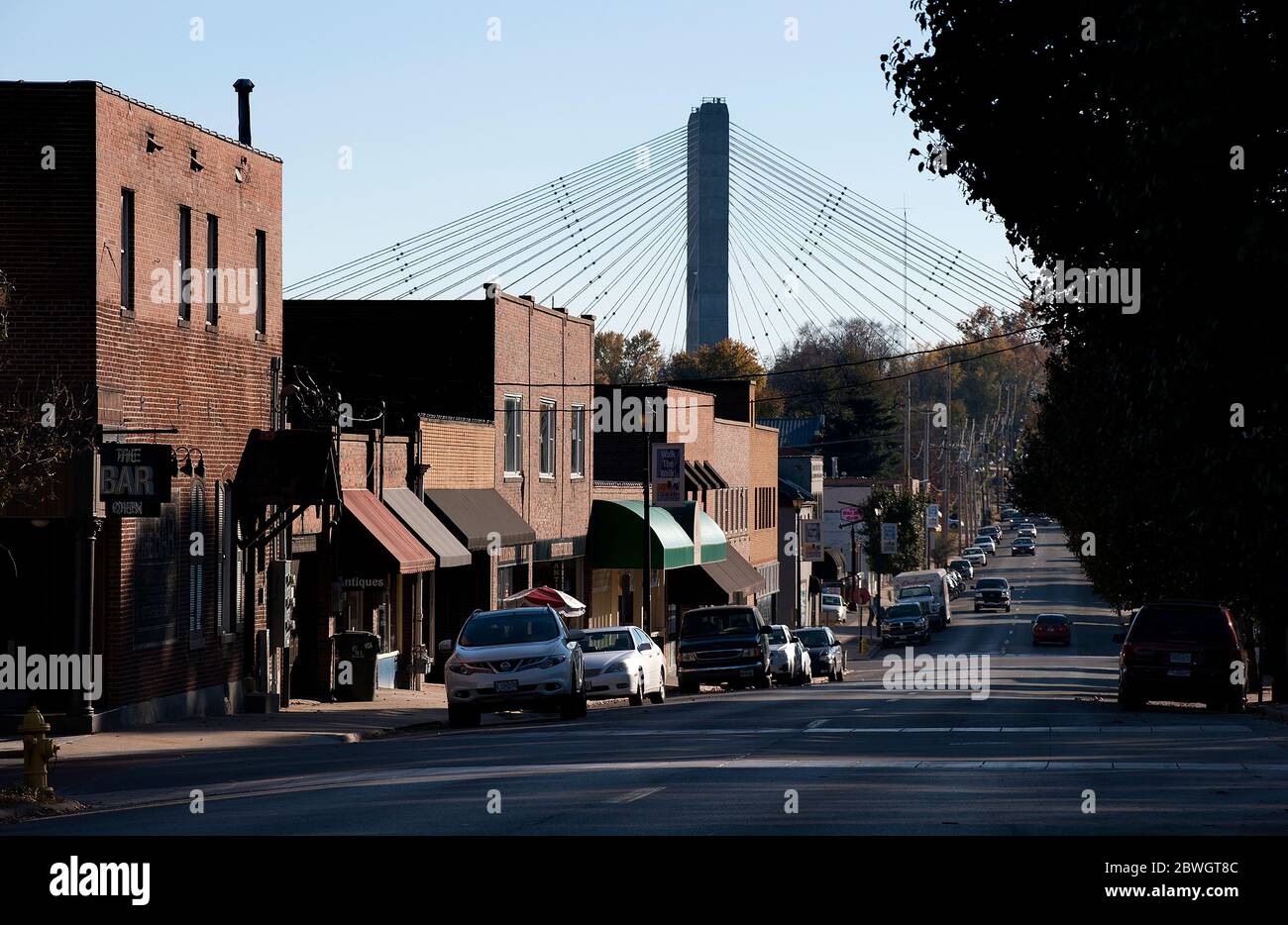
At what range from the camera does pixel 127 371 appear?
81.4 feet

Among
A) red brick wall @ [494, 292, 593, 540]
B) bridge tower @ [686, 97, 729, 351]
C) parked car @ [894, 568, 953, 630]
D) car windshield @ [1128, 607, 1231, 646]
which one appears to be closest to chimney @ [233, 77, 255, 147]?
red brick wall @ [494, 292, 593, 540]

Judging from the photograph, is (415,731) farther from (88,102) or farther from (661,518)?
(661,518)

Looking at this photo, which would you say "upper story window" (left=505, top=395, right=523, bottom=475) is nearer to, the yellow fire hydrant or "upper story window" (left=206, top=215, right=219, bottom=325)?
"upper story window" (left=206, top=215, right=219, bottom=325)

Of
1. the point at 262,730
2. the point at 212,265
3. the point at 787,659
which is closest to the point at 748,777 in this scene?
the point at 262,730

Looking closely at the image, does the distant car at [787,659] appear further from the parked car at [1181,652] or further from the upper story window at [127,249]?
the upper story window at [127,249]

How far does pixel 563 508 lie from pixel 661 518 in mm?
6244

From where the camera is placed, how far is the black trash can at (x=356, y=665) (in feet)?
107

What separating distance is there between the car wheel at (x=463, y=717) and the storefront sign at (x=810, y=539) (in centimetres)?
5601

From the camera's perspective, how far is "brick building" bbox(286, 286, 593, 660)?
135ft

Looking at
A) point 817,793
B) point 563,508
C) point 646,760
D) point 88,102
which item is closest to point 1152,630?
point 646,760

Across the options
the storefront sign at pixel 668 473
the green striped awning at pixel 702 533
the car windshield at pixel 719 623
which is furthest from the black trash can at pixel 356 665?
the green striped awning at pixel 702 533

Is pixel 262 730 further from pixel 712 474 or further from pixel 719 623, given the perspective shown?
pixel 712 474

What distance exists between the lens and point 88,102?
78.3ft

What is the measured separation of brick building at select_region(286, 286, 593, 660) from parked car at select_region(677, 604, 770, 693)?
15.6ft
